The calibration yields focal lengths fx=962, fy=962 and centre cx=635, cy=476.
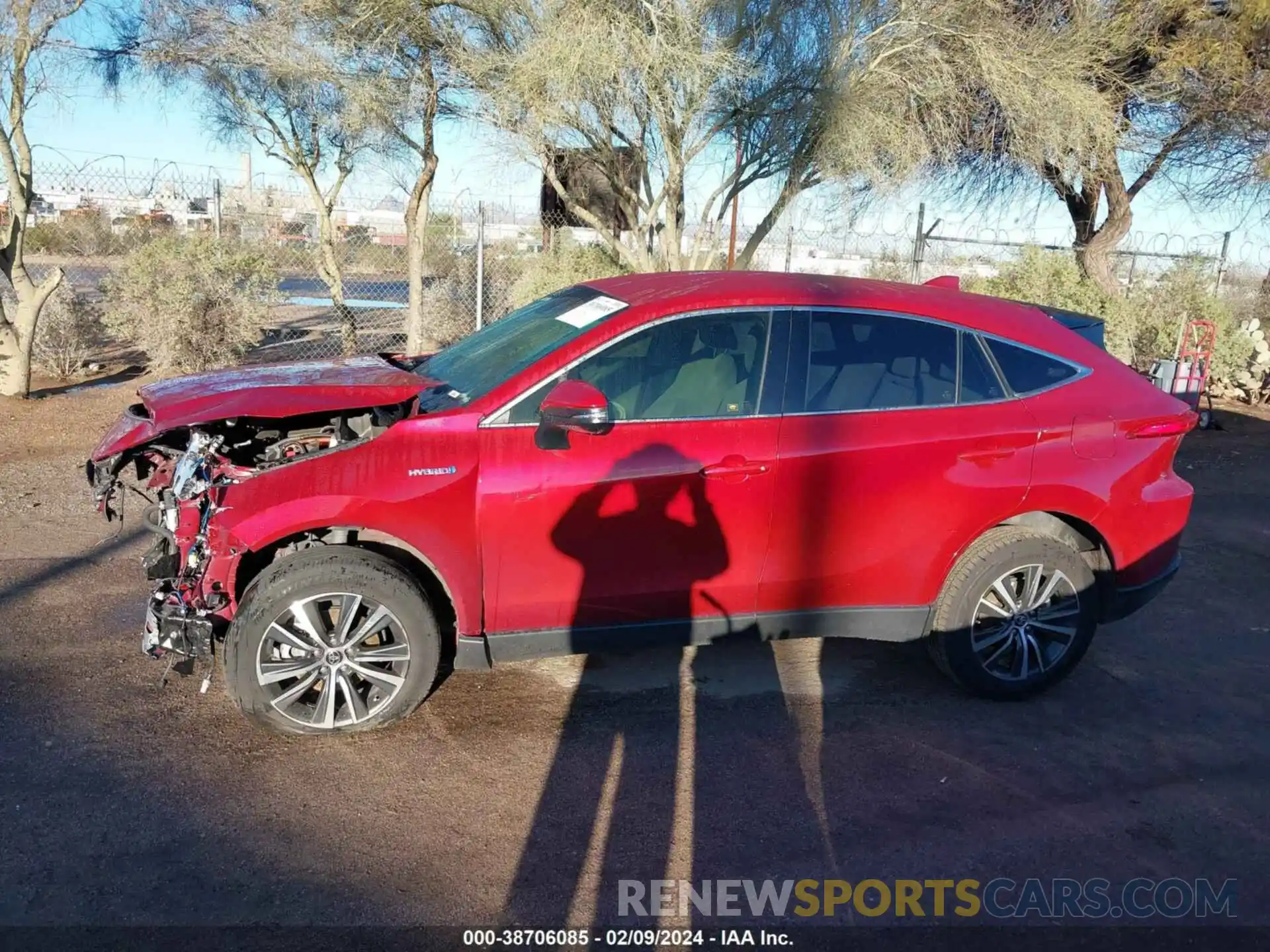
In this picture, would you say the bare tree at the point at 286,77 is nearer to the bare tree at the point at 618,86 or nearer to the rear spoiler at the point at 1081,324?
the bare tree at the point at 618,86

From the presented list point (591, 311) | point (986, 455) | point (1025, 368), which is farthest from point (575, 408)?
point (1025, 368)

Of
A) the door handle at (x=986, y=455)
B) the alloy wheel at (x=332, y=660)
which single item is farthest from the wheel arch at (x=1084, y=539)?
the alloy wheel at (x=332, y=660)

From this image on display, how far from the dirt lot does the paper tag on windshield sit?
1687 millimetres

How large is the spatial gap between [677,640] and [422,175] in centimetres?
917

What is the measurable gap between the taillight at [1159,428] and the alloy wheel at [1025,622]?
74 centimetres

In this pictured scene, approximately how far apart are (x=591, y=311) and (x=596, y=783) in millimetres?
2017

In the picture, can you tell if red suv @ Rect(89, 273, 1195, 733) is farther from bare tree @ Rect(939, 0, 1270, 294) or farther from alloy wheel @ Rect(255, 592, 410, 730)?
bare tree @ Rect(939, 0, 1270, 294)

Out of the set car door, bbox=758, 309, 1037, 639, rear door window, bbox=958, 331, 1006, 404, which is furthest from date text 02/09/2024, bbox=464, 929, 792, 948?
rear door window, bbox=958, 331, 1006, 404

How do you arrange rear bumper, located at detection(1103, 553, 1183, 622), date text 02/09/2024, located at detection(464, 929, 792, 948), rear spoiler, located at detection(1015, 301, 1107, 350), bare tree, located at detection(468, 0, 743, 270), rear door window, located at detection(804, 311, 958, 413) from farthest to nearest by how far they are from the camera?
1. bare tree, located at detection(468, 0, 743, 270)
2. rear spoiler, located at detection(1015, 301, 1107, 350)
3. rear bumper, located at detection(1103, 553, 1183, 622)
4. rear door window, located at detection(804, 311, 958, 413)
5. date text 02/09/2024, located at detection(464, 929, 792, 948)

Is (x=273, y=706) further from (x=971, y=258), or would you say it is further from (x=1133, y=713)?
(x=971, y=258)

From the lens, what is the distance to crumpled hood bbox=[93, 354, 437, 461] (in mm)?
3686

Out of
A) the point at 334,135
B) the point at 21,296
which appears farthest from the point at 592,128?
the point at 21,296

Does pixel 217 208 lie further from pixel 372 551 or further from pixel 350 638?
pixel 350 638

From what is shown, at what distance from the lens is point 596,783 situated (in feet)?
12.1
